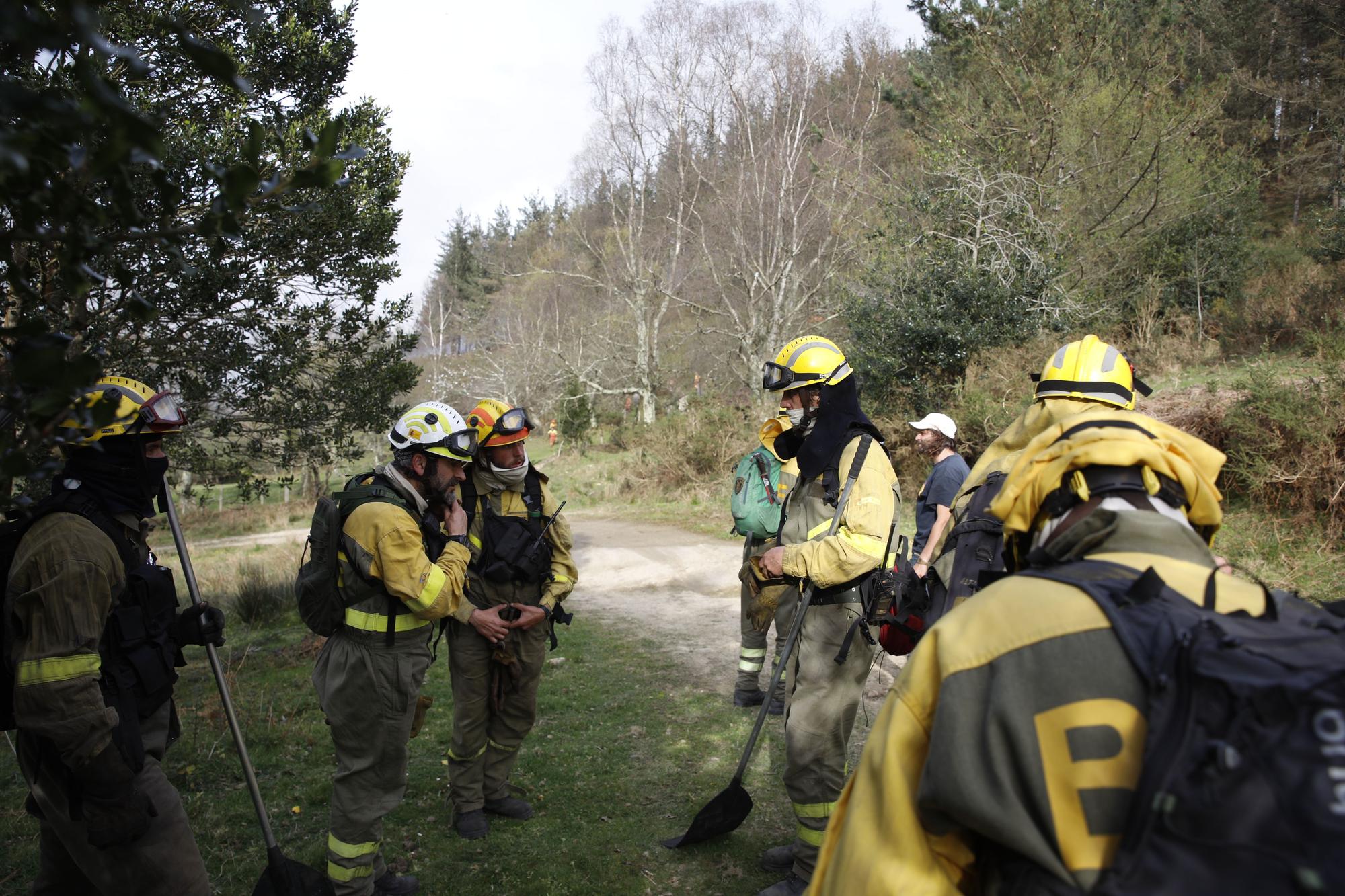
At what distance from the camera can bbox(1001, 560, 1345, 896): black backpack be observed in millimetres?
1040

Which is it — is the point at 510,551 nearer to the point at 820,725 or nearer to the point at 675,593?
the point at 820,725

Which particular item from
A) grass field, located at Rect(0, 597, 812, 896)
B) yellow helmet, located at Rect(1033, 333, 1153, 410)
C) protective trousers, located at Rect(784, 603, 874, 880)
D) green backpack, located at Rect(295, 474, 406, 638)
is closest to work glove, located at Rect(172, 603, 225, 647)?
green backpack, located at Rect(295, 474, 406, 638)

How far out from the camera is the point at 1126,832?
1.18 metres

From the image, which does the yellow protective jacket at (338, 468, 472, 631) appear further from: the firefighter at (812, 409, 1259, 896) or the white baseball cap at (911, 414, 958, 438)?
the white baseball cap at (911, 414, 958, 438)

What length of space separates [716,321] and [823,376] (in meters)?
25.7

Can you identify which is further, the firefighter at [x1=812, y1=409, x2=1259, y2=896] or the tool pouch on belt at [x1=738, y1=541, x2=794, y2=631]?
the tool pouch on belt at [x1=738, y1=541, x2=794, y2=631]

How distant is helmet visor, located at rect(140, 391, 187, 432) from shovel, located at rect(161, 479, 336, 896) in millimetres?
314

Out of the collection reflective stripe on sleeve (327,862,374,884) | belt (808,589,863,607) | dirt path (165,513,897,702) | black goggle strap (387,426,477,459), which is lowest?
dirt path (165,513,897,702)

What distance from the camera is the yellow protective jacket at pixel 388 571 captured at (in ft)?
11.7

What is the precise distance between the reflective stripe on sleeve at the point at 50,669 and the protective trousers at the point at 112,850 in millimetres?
315

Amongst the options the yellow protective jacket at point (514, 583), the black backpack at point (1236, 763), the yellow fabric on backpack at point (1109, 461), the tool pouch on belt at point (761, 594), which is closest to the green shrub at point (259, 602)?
the yellow protective jacket at point (514, 583)

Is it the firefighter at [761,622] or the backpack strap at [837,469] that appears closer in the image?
the backpack strap at [837,469]

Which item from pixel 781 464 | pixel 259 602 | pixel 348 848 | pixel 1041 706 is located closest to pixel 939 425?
pixel 781 464

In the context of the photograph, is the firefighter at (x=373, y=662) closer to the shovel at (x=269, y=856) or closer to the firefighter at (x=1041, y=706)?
the shovel at (x=269, y=856)
